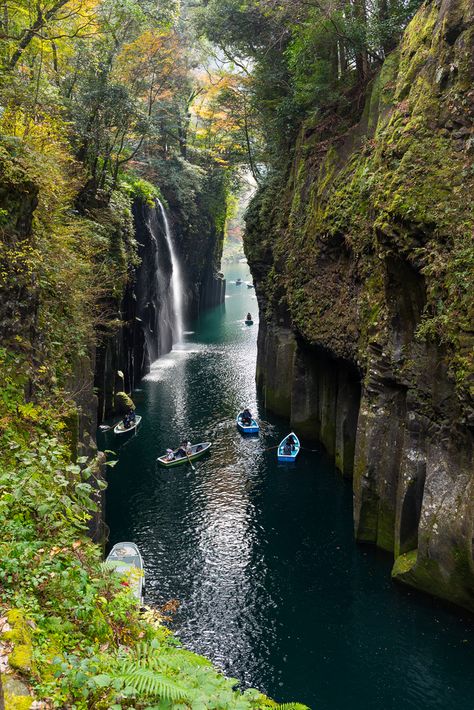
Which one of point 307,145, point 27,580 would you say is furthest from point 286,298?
point 27,580

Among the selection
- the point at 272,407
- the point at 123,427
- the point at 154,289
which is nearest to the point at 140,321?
the point at 154,289

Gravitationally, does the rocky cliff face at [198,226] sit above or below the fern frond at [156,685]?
above

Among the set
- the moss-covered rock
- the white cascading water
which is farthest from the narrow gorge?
the white cascading water

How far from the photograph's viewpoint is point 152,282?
46.7 metres

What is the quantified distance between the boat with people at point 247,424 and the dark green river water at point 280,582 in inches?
24.5

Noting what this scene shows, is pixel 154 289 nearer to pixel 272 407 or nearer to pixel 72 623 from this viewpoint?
pixel 272 407

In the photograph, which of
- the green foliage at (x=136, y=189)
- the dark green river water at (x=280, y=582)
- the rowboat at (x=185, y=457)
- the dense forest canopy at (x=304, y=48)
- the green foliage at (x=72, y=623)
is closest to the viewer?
the green foliage at (x=72, y=623)

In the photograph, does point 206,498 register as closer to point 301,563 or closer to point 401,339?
point 301,563

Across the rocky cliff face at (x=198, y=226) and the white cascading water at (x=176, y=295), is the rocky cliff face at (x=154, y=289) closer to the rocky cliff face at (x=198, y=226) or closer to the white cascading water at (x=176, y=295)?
the rocky cliff face at (x=198, y=226)

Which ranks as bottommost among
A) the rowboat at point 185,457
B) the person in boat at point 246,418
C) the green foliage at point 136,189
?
the rowboat at point 185,457

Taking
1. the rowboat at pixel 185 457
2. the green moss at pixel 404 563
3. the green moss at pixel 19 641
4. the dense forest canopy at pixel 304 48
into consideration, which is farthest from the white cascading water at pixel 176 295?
the green moss at pixel 19 641

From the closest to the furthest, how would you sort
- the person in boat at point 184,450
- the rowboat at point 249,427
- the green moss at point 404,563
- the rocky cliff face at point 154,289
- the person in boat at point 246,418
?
the green moss at point 404,563 < the person in boat at point 184,450 < the rowboat at point 249,427 < the person in boat at point 246,418 < the rocky cliff face at point 154,289

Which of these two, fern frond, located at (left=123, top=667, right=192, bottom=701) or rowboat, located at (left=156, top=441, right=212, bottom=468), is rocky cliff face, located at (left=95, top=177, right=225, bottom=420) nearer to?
rowboat, located at (left=156, top=441, right=212, bottom=468)

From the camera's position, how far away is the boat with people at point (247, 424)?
31.8m
